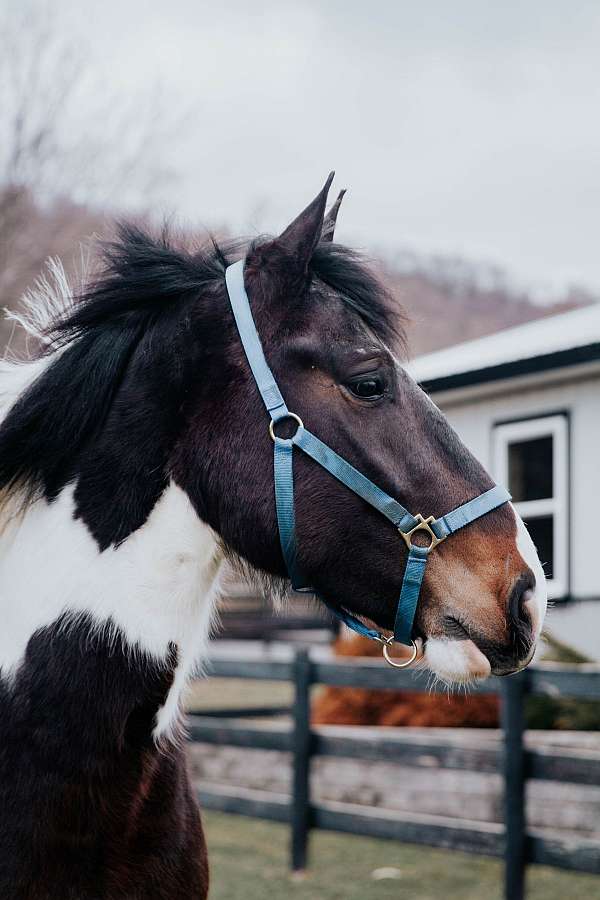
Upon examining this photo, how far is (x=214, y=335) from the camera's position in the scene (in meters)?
2.03

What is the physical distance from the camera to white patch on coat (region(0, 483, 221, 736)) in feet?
6.28

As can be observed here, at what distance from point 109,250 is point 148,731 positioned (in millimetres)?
1088

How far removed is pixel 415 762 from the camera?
591cm

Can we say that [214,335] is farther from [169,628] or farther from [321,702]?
[321,702]

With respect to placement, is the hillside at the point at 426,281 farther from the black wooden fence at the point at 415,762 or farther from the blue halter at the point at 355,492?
the blue halter at the point at 355,492

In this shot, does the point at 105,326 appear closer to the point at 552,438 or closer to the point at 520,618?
the point at 520,618

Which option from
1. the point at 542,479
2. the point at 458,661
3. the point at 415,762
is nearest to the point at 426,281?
the point at 542,479

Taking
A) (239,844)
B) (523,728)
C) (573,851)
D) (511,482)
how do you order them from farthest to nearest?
(511,482)
(239,844)
(523,728)
(573,851)

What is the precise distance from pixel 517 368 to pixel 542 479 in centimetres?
128

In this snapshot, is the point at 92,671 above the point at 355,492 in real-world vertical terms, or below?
below

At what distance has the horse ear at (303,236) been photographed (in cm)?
196

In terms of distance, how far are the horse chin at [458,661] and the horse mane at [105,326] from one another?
2.23 feet

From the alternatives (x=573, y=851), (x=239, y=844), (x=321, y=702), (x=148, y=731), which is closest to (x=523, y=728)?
(x=573, y=851)

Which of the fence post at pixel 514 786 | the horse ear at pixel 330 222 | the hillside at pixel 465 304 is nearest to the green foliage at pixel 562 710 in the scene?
the fence post at pixel 514 786
